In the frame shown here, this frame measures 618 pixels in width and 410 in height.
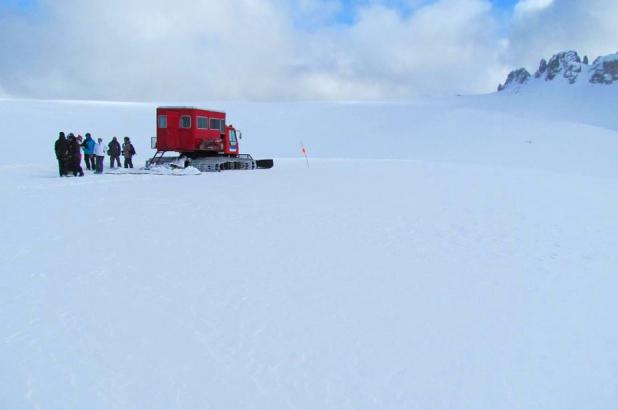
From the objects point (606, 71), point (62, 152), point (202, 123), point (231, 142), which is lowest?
point (62, 152)

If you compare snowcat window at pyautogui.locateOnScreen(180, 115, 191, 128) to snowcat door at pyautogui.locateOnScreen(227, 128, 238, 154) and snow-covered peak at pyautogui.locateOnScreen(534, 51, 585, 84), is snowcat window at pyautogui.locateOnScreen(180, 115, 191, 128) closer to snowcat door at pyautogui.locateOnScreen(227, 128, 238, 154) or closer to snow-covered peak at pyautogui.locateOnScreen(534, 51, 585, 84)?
snowcat door at pyautogui.locateOnScreen(227, 128, 238, 154)

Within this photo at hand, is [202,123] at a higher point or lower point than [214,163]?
higher

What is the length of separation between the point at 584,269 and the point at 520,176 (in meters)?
11.4

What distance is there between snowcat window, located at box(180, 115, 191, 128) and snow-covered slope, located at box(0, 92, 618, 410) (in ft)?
29.2

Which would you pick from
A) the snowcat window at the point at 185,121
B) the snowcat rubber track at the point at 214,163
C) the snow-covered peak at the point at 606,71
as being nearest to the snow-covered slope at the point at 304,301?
the snowcat rubber track at the point at 214,163

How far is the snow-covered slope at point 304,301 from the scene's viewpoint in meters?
3.55

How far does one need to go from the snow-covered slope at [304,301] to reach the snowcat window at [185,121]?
8914 mm

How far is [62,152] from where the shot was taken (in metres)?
14.9

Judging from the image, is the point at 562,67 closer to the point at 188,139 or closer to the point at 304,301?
the point at 188,139

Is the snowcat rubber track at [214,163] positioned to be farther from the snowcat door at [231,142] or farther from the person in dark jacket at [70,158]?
the person in dark jacket at [70,158]

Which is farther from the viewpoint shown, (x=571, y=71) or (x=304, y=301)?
(x=571, y=71)

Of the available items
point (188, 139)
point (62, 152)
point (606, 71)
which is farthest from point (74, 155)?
point (606, 71)

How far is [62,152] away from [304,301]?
12538mm

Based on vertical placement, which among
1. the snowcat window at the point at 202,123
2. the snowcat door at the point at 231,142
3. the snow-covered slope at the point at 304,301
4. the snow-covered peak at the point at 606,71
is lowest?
the snow-covered slope at the point at 304,301
